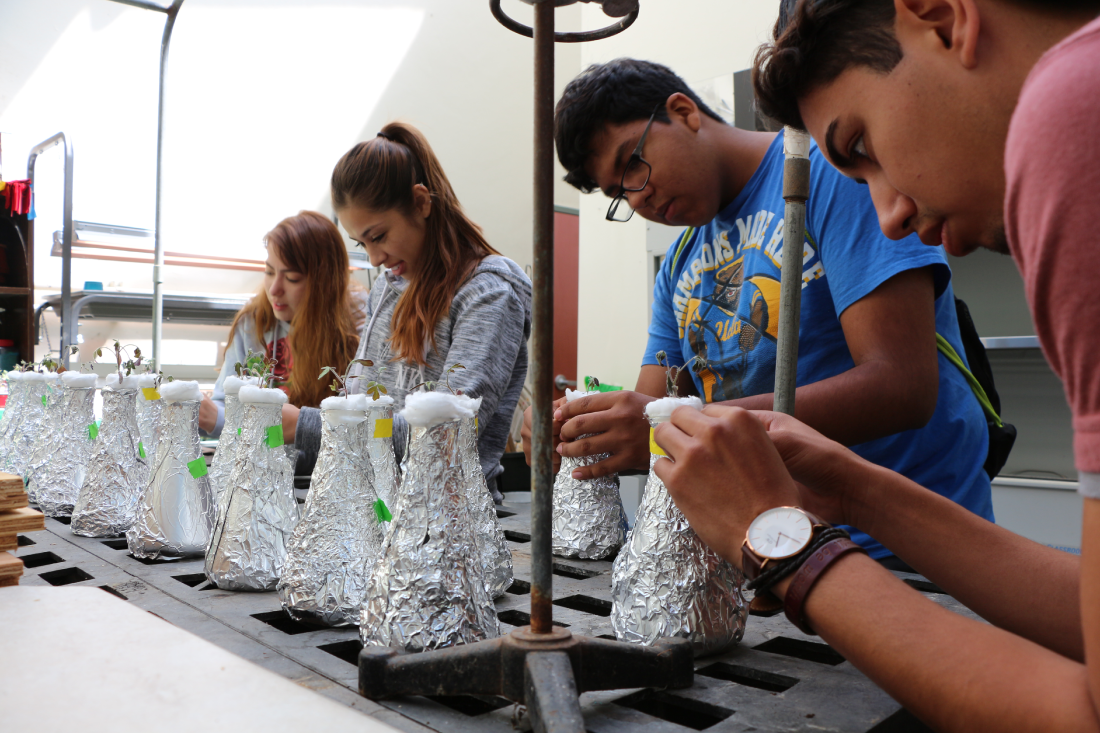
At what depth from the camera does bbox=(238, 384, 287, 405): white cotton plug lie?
0.83 m

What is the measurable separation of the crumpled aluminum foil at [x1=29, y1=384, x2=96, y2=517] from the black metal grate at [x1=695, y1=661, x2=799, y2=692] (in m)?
1.04

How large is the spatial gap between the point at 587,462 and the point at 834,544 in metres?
0.54

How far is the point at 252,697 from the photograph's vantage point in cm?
51

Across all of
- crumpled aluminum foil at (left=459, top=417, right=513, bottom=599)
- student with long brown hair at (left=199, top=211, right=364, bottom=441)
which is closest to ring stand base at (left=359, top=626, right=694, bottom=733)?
crumpled aluminum foil at (left=459, top=417, right=513, bottom=599)

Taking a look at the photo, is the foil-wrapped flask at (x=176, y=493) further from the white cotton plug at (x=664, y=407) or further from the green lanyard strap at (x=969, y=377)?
the green lanyard strap at (x=969, y=377)

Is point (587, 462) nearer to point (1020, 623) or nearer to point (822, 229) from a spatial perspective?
point (822, 229)

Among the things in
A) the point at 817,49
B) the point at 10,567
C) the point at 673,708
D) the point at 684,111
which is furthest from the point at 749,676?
the point at 684,111

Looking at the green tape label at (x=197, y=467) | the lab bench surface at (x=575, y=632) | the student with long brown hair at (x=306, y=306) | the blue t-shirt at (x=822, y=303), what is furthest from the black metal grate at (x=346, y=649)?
the student with long brown hair at (x=306, y=306)

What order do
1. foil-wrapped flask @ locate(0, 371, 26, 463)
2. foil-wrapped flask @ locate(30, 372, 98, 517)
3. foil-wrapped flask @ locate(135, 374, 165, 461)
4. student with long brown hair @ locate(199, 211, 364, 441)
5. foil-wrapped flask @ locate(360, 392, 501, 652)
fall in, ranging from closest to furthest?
foil-wrapped flask @ locate(360, 392, 501, 652) → foil-wrapped flask @ locate(135, 374, 165, 461) → foil-wrapped flask @ locate(30, 372, 98, 517) → foil-wrapped flask @ locate(0, 371, 26, 463) → student with long brown hair @ locate(199, 211, 364, 441)

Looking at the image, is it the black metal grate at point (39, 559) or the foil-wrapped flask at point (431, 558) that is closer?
the foil-wrapped flask at point (431, 558)

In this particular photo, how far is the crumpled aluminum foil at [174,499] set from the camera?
90 cm

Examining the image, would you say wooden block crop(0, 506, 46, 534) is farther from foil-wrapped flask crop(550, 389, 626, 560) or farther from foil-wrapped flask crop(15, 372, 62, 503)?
foil-wrapped flask crop(550, 389, 626, 560)

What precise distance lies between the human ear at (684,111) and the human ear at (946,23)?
61cm

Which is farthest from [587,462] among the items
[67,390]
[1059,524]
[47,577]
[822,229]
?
[1059,524]
